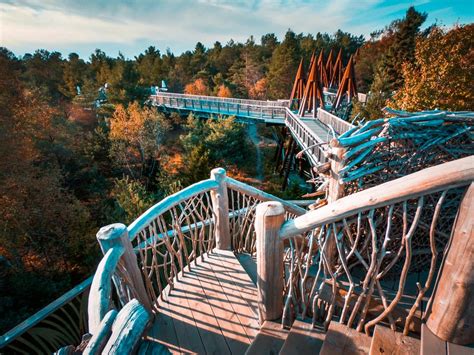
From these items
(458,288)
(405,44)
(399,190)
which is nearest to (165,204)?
(399,190)

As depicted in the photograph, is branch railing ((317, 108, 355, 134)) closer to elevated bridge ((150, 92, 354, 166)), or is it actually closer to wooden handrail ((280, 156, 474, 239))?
elevated bridge ((150, 92, 354, 166))

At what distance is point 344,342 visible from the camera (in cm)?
155

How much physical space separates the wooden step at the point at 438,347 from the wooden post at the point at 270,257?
2.98ft

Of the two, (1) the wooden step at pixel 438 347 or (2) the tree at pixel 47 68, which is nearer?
(1) the wooden step at pixel 438 347

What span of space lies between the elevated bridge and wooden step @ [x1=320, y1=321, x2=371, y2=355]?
6.58m

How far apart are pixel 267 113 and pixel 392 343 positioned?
51.5ft

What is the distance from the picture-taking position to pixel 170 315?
2.40 meters

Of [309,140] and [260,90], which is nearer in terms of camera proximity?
[309,140]

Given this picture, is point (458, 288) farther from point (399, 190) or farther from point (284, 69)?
point (284, 69)

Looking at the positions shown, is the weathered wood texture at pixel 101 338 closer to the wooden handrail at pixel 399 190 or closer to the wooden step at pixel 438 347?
the wooden handrail at pixel 399 190

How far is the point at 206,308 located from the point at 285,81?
27592 mm

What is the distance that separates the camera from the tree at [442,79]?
834 centimetres

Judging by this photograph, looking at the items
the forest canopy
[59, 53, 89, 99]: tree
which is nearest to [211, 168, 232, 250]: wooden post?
the forest canopy

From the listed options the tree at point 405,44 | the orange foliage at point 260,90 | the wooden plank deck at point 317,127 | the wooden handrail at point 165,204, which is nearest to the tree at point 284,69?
the orange foliage at point 260,90
